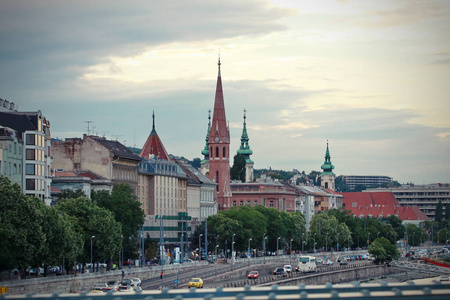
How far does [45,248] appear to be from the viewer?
10825 cm

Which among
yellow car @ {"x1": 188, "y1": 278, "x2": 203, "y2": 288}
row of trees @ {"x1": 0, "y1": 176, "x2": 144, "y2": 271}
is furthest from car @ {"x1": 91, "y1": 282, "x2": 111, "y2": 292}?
yellow car @ {"x1": 188, "y1": 278, "x2": 203, "y2": 288}

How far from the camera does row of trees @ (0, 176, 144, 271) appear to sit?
103812mm

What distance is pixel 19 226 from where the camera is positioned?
4166 inches

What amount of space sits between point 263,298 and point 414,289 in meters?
8.75

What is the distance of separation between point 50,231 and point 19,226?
5356 mm

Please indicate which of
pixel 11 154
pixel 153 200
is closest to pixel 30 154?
pixel 11 154

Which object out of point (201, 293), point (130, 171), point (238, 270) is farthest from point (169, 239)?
point (201, 293)

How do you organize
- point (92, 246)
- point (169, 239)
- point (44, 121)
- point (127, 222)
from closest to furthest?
point (92, 246) < point (44, 121) < point (127, 222) < point (169, 239)

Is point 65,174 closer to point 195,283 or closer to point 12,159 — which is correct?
point 12,159

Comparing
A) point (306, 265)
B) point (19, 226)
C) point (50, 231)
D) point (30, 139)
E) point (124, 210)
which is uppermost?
point (30, 139)

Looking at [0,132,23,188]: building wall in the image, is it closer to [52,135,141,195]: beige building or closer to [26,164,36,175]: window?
[26,164,36,175]: window

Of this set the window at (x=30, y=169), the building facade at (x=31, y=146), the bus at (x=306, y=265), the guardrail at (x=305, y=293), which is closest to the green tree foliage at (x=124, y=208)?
the building facade at (x=31, y=146)

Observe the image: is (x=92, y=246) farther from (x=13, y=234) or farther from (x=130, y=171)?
(x=130, y=171)

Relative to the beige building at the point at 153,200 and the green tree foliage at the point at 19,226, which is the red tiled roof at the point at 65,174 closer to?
the beige building at the point at 153,200
